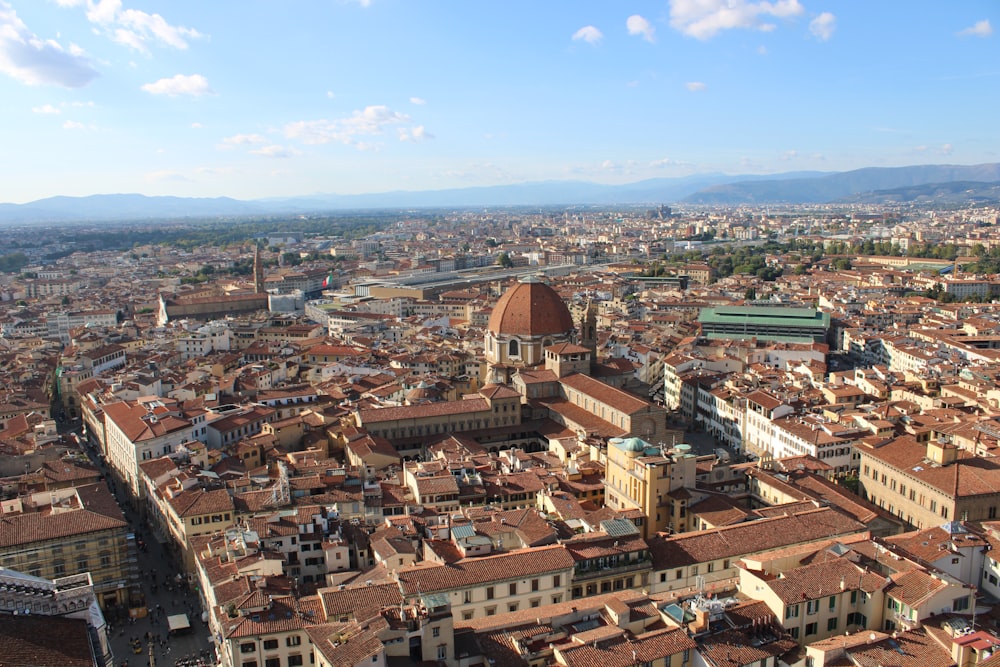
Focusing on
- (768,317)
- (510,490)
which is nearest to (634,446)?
(510,490)

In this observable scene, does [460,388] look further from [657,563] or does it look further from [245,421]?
[657,563]

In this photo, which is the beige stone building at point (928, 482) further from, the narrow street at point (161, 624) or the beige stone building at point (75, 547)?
the beige stone building at point (75, 547)

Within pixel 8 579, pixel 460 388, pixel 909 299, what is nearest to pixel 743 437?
pixel 460 388

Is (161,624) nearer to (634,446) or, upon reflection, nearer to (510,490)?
(510,490)

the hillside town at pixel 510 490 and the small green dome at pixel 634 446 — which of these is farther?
the small green dome at pixel 634 446

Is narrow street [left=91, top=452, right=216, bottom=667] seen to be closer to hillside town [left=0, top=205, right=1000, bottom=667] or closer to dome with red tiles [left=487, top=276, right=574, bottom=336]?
hillside town [left=0, top=205, right=1000, bottom=667]

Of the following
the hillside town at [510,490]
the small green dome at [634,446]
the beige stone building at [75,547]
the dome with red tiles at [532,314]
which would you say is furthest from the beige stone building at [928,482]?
the beige stone building at [75,547]

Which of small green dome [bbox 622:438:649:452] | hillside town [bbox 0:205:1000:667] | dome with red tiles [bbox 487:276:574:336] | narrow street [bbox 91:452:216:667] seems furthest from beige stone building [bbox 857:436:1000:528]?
narrow street [bbox 91:452:216:667]
